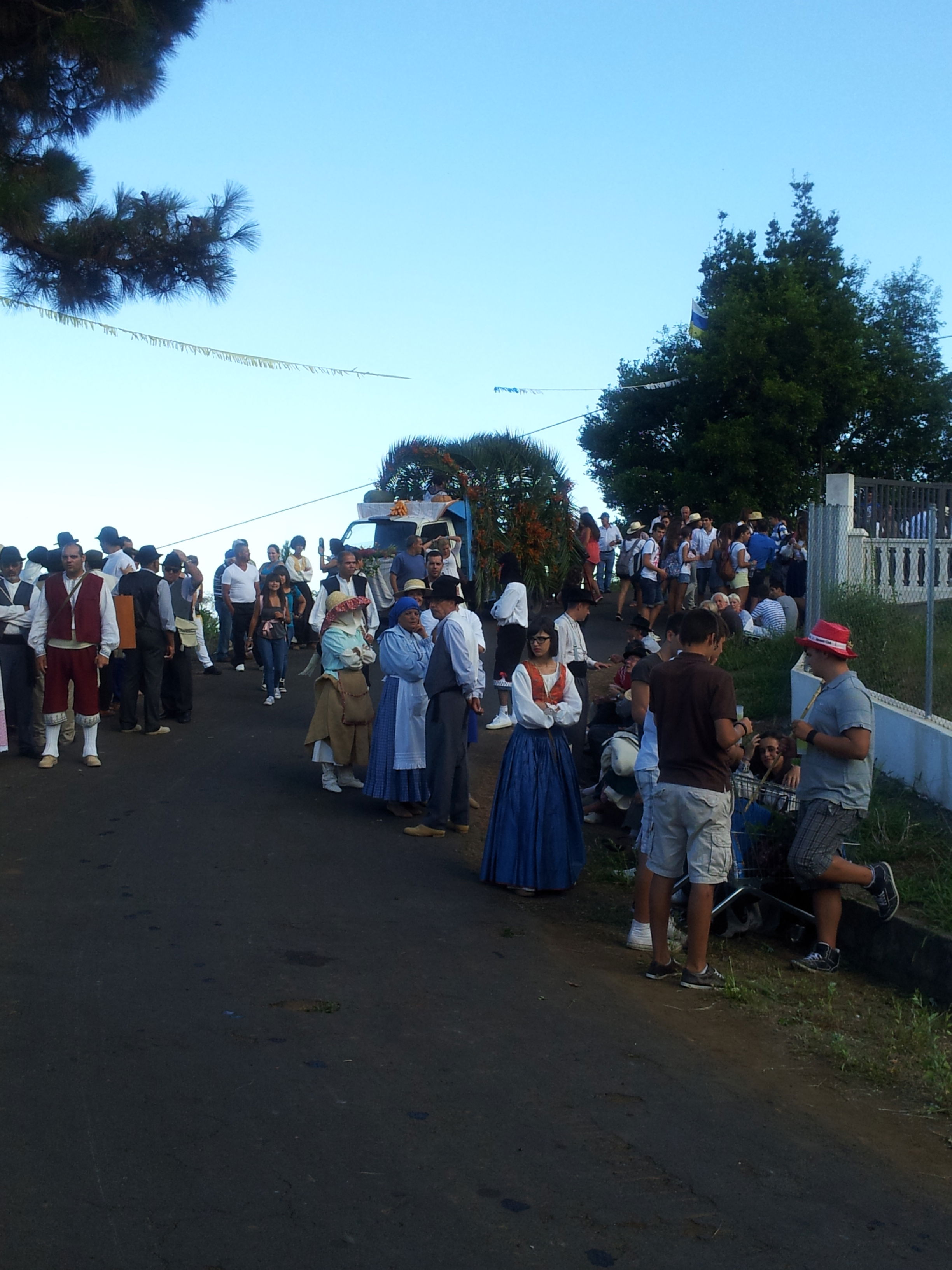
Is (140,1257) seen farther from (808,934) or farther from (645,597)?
(645,597)

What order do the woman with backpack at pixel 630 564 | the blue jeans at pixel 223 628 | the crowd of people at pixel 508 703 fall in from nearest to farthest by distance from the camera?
the crowd of people at pixel 508 703, the blue jeans at pixel 223 628, the woman with backpack at pixel 630 564

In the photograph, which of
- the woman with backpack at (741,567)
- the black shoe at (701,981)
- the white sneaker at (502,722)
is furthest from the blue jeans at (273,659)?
the black shoe at (701,981)

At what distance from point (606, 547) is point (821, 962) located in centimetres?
2135

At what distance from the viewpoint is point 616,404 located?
4356 centimetres

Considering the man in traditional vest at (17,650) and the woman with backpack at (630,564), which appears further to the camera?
the woman with backpack at (630,564)

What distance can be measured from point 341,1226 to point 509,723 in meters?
10.7

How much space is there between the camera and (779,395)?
3428 cm

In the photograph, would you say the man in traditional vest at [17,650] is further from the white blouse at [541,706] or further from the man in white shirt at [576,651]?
the white blouse at [541,706]

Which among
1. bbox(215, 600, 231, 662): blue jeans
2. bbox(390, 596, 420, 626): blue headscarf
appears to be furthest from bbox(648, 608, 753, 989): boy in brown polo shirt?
bbox(215, 600, 231, 662): blue jeans

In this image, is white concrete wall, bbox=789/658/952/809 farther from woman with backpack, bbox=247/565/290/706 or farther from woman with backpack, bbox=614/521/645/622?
woman with backpack, bbox=614/521/645/622

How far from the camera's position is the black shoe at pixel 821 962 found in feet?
23.7

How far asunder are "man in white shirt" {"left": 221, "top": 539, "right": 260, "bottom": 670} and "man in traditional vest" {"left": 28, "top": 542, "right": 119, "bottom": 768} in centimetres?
604

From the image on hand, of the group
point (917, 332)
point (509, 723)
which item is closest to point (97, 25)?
point (509, 723)

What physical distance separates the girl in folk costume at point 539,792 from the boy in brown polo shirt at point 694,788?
167 cm
